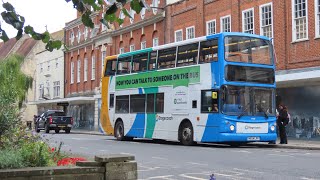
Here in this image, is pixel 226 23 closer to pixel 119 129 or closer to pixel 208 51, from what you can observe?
pixel 119 129

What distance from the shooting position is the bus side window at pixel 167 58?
21.3m

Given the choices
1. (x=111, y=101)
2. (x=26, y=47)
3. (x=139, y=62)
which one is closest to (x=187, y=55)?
(x=139, y=62)

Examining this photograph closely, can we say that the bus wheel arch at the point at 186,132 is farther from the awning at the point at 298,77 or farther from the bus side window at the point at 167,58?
the awning at the point at 298,77

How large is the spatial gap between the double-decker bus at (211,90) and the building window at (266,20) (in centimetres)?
701

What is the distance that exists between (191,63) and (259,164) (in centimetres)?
860

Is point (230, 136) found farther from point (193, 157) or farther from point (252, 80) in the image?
point (193, 157)

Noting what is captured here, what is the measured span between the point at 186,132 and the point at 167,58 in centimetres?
368

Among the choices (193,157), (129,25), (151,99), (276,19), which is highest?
(129,25)

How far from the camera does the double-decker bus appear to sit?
18.5 meters

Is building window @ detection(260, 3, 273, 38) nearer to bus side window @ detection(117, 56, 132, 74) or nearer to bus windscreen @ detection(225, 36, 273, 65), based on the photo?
bus windscreen @ detection(225, 36, 273, 65)

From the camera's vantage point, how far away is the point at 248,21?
2808cm

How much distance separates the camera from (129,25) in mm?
42031

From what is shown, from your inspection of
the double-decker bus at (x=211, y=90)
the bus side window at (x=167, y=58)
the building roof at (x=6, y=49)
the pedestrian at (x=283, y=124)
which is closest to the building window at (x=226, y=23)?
the double-decker bus at (x=211, y=90)

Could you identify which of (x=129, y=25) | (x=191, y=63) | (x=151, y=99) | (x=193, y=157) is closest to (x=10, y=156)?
(x=193, y=157)
